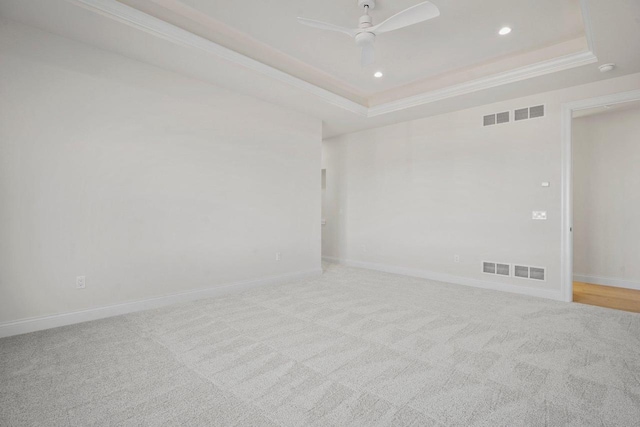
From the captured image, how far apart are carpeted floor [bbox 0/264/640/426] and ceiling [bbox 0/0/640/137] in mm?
2760

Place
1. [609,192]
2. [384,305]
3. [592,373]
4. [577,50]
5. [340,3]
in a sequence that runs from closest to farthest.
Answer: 1. [592,373]
2. [340,3]
3. [577,50]
4. [384,305]
5. [609,192]


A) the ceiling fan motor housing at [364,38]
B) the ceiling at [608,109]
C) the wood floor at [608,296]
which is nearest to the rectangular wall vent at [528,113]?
the ceiling at [608,109]

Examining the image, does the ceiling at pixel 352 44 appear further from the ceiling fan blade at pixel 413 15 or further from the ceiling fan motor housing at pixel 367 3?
the ceiling fan blade at pixel 413 15

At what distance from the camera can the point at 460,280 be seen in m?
4.99

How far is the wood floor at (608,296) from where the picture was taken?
3.91m

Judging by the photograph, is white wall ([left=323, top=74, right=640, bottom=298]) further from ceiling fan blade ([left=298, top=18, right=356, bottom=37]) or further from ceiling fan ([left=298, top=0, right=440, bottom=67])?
ceiling fan blade ([left=298, top=18, right=356, bottom=37])

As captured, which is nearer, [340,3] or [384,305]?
[340,3]

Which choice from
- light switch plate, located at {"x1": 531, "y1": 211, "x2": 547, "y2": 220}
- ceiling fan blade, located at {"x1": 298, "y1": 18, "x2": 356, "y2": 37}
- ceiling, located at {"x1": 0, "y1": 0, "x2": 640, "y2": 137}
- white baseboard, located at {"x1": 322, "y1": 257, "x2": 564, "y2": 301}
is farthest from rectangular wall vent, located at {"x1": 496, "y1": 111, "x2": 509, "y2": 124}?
ceiling fan blade, located at {"x1": 298, "y1": 18, "x2": 356, "y2": 37}

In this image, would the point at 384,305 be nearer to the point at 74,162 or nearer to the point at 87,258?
the point at 87,258

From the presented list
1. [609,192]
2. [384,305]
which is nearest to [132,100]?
[384,305]

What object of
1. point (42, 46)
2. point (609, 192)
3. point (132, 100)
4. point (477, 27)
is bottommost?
point (609, 192)

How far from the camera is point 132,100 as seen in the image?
345 centimetres

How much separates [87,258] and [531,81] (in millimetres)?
5421

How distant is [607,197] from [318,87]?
4844 millimetres
